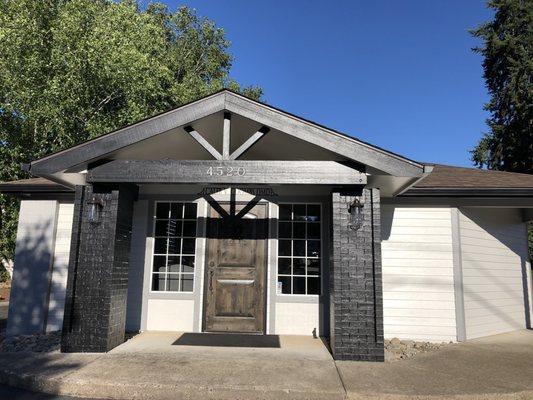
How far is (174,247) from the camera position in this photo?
301 inches

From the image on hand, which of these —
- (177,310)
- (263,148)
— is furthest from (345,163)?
(177,310)

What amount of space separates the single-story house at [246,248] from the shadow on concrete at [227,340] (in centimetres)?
22

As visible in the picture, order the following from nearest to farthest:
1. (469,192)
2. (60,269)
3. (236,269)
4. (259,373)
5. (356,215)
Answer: (259,373) → (356,215) → (469,192) → (236,269) → (60,269)

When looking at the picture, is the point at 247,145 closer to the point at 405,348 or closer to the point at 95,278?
the point at 95,278

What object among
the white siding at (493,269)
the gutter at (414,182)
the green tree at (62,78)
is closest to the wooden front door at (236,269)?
the gutter at (414,182)

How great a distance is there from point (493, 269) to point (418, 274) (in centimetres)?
193

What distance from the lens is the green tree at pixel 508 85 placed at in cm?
2314

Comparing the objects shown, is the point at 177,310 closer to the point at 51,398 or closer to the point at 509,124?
the point at 51,398

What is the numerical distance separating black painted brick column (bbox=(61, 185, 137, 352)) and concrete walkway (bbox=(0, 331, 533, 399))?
0.87ft

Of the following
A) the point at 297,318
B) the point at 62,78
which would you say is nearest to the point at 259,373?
the point at 297,318

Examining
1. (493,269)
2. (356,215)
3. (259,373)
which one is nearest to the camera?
(259,373)

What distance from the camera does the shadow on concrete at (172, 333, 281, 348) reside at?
21.0 feet

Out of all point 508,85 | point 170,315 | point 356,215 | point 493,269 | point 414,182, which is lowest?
point 170,315

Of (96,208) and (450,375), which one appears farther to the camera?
(96,208)
